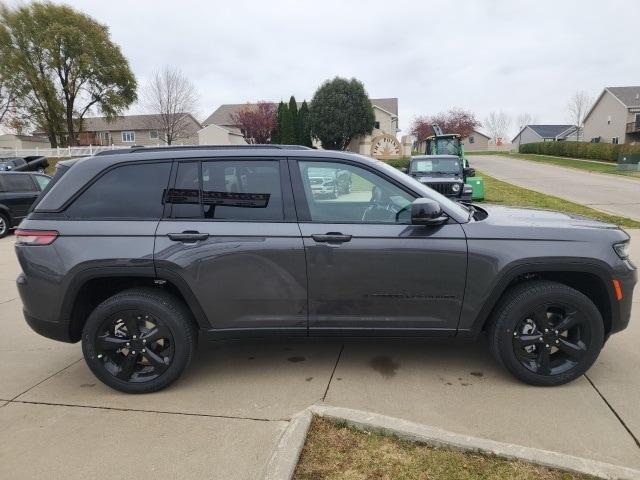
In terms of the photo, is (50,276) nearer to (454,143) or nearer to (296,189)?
(296,189)

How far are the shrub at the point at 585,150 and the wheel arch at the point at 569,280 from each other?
37693mm

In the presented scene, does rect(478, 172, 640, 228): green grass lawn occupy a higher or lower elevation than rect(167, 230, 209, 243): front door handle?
lower

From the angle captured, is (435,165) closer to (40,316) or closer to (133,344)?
(133,344)

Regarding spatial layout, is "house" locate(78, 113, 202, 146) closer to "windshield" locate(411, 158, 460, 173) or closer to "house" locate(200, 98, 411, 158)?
"house" locate(200, 98, 411, 158)

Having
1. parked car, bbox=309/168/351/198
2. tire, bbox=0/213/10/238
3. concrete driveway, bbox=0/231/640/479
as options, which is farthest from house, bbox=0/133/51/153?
parked car, bbox=309/168/351/198

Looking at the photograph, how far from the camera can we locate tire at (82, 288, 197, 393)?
3.31 metres

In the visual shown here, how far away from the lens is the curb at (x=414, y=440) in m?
2.37

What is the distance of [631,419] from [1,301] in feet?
22.2

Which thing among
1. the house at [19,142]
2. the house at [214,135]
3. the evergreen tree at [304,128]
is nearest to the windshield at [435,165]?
the evergreen tree at [304,128]

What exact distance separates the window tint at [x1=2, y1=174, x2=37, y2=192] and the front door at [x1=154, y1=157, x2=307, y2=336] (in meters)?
10.3

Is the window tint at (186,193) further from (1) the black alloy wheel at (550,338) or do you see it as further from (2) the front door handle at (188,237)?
(1) the black alloy wheel at (550,338)

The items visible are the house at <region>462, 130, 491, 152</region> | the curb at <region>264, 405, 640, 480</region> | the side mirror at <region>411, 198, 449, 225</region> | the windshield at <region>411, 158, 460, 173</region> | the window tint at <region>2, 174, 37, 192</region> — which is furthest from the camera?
the house at <region>462, 130, 491, 152</region>

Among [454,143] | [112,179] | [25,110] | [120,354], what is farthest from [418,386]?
[25,110]

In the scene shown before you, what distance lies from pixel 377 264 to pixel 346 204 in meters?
0.60
